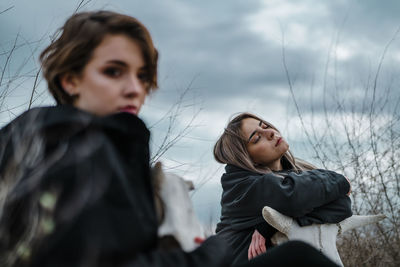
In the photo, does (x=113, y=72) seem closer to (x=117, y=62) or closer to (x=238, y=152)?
(x=117, y=62)

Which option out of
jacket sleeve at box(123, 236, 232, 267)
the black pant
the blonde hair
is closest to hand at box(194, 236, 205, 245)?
jacket sleeve at box(123, 236, 232, 267)

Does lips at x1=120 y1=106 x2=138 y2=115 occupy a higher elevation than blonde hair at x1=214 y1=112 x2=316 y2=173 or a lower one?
higher

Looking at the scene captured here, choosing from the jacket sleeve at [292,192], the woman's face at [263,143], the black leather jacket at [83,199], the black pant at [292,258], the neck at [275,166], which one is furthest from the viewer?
the neck at [275,166]

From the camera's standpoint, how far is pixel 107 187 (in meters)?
1.06

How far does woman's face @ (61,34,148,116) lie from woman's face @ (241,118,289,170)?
6.06 ft

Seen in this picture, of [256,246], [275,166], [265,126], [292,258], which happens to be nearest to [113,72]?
[292,258]

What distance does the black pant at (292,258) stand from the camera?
1.32 metres

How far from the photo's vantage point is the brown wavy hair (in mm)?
1407

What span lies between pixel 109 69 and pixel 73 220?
0.51 metres

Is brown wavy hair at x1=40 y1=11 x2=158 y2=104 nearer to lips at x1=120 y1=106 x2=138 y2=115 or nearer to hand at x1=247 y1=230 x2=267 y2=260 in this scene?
lips at x1=120 y1=106 x2=138 y2=115

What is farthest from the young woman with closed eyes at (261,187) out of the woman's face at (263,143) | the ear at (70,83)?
the ear at (70,83)

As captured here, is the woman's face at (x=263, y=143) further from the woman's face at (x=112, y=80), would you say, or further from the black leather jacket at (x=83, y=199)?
the black leather jacket at (x=83, y=199)

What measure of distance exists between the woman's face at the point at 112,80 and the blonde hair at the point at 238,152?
1819mm

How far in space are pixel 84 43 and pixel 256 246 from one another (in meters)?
1.84
